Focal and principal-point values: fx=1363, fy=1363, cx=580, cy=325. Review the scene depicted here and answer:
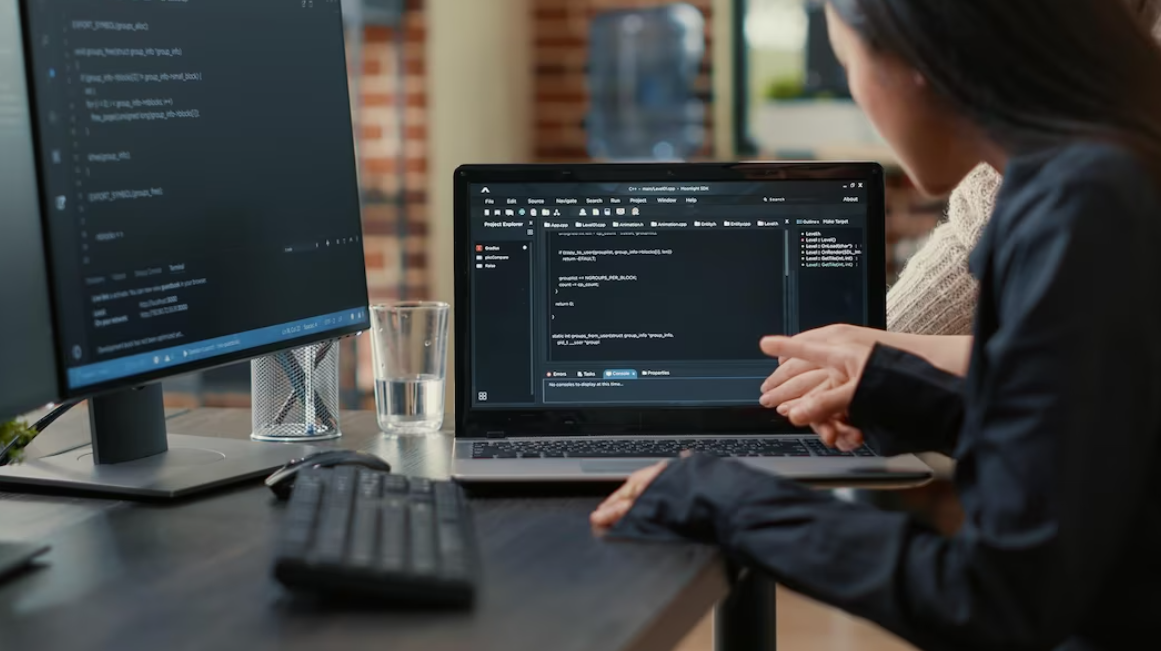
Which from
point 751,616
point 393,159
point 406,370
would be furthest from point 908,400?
point 393,159

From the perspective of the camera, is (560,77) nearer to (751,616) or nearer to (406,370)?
(406,370)

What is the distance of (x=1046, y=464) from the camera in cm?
81

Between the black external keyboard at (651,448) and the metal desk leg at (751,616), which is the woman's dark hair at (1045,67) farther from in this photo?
the metal desk leg at (751,616)

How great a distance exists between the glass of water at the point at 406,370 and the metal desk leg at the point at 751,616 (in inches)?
14.9

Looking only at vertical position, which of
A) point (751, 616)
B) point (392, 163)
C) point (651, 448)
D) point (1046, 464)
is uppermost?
point (392, 163)

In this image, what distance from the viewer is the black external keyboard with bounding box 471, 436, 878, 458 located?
1.28 metres

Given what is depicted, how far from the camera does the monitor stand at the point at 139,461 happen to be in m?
1.20

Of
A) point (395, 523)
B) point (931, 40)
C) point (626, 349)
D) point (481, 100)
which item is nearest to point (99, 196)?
point (395, 523)

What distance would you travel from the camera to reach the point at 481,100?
4012 mm

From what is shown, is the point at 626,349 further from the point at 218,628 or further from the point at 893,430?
the point at 218,628

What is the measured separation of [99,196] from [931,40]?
681 millimetres

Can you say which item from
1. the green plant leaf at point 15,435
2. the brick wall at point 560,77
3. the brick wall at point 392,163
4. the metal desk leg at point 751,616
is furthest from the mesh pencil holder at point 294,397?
the brick wall at point 560,77

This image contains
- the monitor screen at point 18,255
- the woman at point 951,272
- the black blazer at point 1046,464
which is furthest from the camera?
the woman at point 951,272

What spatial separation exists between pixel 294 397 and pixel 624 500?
548 millimetres
